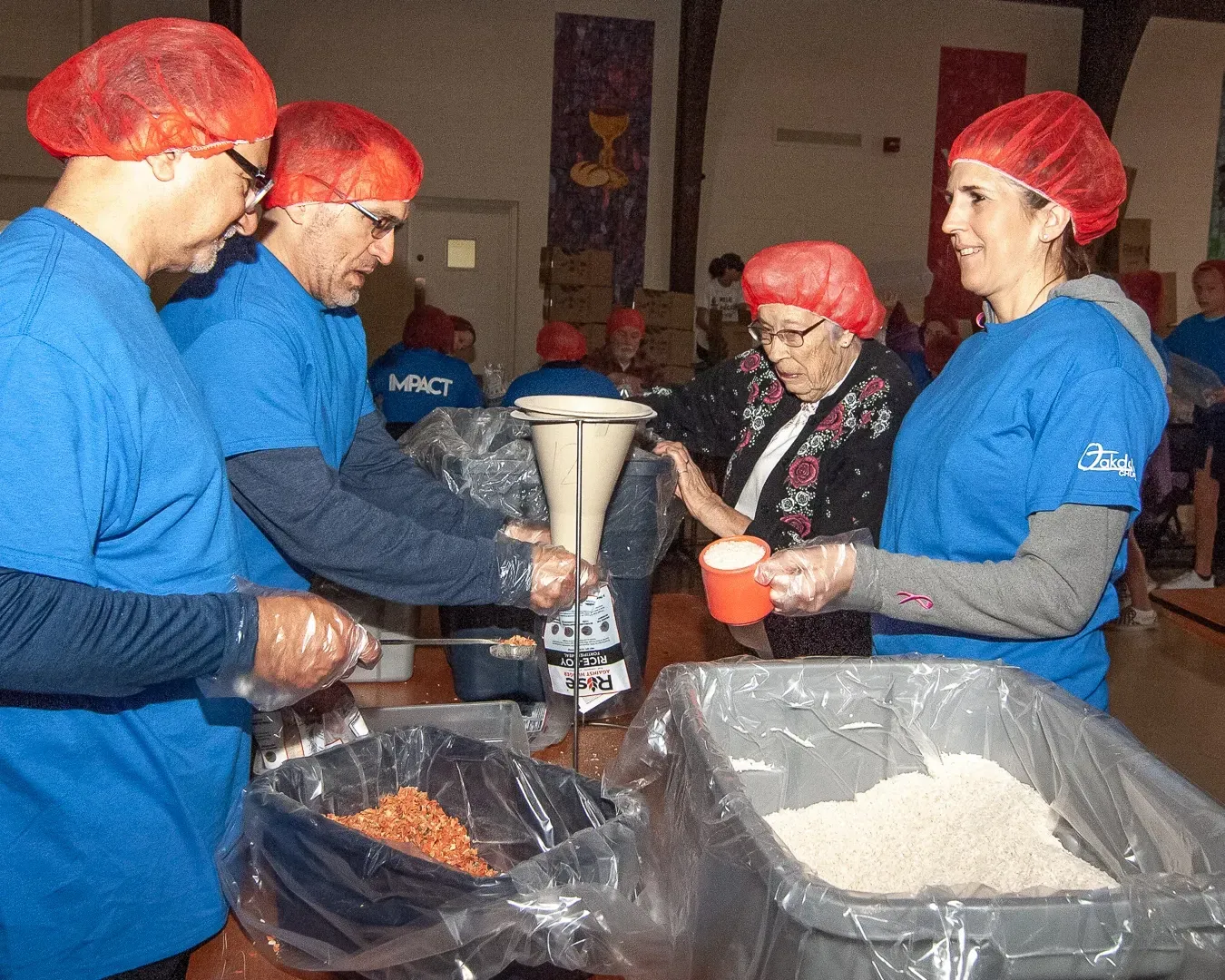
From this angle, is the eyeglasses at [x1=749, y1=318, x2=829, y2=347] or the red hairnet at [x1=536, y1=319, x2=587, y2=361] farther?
the red hairnet at [x1=536, y1=319, x2=587, y2=361]

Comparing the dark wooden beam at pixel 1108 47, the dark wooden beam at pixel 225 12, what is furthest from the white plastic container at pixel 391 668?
the dark wooden beam at pixel 1108 47

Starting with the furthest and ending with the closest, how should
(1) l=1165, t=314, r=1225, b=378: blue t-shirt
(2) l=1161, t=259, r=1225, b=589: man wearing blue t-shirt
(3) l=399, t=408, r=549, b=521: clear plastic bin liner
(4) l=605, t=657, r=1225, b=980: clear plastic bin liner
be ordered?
(1) l=1165, t=314, r=1225, b=378: blue t-shirt → (2) l=1161, t=259, r=1225, b=589: man wearing blue t-shirt → (3) l=399, t=408, r=549, b=521: clear plastic bin liner → (4) l=605, t=657, r=1225, b=980: clear plastic bin liner

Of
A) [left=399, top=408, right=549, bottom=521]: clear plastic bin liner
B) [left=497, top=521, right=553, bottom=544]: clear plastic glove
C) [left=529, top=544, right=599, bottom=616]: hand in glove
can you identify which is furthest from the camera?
[left=399, top=408, right=549, bottom=521]: clear plastic bin liner

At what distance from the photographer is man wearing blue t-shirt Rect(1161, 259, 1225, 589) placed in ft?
18.2

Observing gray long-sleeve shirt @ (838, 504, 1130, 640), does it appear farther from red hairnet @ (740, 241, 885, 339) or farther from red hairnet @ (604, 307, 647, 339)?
red hairnet @ (604, 307, 647, 339)

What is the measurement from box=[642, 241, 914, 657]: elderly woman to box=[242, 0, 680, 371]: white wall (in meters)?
6.23

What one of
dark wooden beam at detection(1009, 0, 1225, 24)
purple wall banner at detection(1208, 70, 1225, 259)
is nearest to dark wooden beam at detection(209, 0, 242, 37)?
dark wooden beam at detection(1009, 0, 1225, 24)

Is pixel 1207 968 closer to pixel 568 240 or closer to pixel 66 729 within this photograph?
pixel 66 729

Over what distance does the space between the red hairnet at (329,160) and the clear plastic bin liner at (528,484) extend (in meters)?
0.43

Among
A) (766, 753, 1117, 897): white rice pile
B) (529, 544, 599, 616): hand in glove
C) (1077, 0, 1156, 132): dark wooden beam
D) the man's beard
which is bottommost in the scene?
(766, 753, 1117, 897): white rice pile

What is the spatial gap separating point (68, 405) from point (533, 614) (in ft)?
3.20

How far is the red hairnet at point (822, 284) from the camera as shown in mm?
2039

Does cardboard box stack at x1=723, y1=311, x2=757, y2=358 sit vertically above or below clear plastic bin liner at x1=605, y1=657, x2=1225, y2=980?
above

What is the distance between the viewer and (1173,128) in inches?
352
